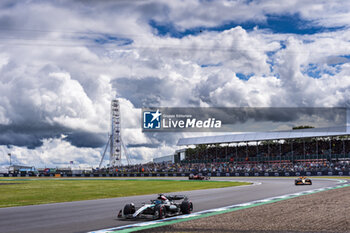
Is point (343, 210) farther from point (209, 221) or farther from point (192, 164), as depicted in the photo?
point (192, 164)

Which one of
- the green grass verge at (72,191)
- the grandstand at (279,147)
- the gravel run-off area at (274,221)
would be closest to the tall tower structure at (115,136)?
the grandstand at (279,147)

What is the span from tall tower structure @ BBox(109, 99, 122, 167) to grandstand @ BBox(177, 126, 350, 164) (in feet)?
69.6

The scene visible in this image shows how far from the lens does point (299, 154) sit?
233ft

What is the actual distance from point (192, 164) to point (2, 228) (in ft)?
223

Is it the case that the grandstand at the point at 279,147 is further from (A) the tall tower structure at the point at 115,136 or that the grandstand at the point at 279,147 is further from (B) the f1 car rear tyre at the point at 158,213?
(B) the f1 car rear tyre at the point at 158,213

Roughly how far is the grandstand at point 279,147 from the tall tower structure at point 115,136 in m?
21.2

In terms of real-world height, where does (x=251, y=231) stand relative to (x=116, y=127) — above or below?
below

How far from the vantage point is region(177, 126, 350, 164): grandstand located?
6619 cm

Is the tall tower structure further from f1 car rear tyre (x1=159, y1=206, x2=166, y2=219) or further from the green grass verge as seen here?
f1 car rear tyre (x1=159, y1=206, x2=166, y2=219)

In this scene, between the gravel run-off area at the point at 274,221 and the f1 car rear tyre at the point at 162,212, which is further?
the f1 car rear tyre at the point at 162,212

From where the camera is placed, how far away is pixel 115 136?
105750 mm

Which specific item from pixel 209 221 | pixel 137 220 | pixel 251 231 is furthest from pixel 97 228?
pixel 251 231

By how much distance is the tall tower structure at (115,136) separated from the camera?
104500 millimetres

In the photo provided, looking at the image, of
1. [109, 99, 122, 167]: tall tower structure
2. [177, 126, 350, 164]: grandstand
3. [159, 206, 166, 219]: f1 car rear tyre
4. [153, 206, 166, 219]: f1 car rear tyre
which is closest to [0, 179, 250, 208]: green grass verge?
[159, 206, 166, 219]: f1 car rear tyre
